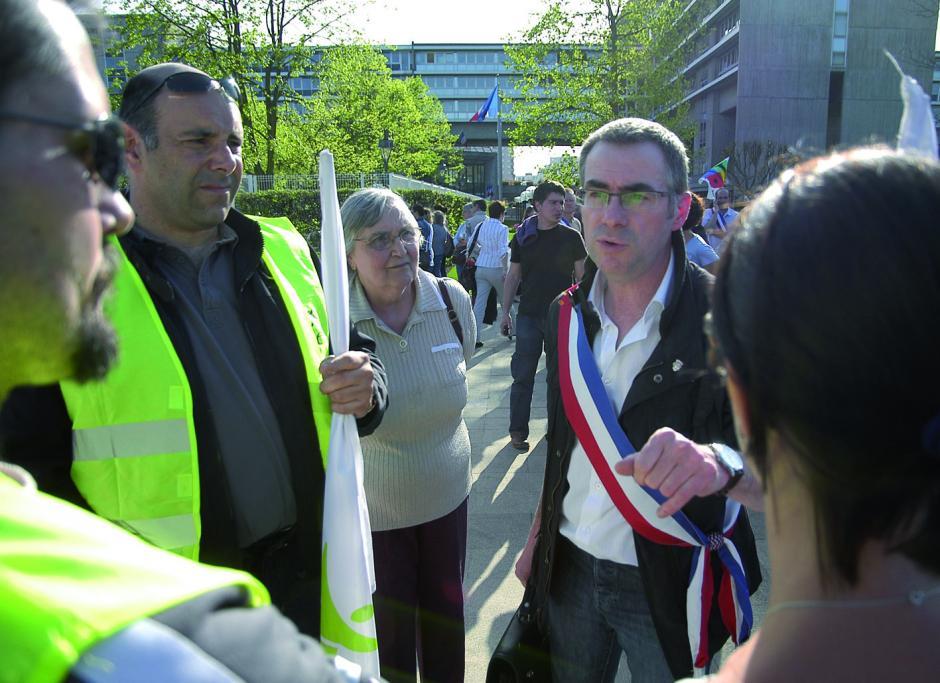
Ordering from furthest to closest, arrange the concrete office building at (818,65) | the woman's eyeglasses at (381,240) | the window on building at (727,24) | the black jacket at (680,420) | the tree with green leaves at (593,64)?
the window on building at (727,24) → the concrete office building at (818,65) → the tree with green leaves at (593,64) → the woman's eyeglasses at (381,240) → the black jacket at (680,420)

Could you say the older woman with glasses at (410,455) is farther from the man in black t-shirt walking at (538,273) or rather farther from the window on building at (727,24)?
the window on building at (727,24)

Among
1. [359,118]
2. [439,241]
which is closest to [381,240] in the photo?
[439,241]

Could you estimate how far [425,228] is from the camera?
13.1 m

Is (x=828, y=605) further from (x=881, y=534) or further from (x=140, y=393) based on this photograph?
(x=140, y=393)

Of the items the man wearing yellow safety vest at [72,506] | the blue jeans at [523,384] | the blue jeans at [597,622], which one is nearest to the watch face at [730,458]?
the blue jeans at [597,622]

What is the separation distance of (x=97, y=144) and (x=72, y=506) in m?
0.46

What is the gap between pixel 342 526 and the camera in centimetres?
196

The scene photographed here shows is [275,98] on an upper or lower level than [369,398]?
upper

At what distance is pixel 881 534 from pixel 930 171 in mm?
461

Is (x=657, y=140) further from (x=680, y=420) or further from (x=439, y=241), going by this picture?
(x=439, y=241)

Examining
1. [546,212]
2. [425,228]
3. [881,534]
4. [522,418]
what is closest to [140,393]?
[881,534]

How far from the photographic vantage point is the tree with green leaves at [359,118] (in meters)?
26.7

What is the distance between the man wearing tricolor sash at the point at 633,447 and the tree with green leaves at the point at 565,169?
24.6 m

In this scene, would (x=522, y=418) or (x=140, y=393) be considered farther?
(x=522, y=418)
